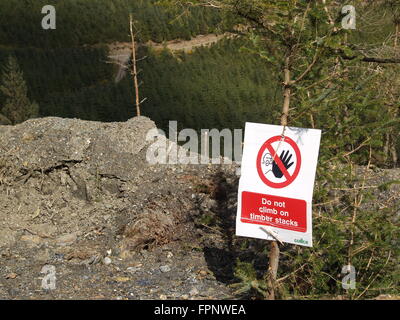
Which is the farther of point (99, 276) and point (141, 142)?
point (141, 142)

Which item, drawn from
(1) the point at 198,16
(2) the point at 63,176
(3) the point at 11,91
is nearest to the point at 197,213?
(2) the point at 63,176

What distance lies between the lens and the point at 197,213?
728 centimetres

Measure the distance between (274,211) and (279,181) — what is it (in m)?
0.24

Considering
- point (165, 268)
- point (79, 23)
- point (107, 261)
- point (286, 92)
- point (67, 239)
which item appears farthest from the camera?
point (79, 23)

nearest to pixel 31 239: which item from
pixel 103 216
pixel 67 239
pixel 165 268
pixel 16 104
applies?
pixel 67 239

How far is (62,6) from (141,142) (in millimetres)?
22356

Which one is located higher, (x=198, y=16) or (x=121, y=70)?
(x=198, y=16)

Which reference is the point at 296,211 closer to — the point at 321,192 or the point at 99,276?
the point at 321,192

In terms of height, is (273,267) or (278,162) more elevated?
(278,162)

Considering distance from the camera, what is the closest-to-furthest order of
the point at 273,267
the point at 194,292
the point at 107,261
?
the point at 273,267, the point at 194,292, the point at 107,261

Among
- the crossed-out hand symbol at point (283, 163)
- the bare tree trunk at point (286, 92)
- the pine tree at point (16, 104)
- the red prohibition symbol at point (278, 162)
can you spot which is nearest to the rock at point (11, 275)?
the red prohibition symbol at point (278, 162)

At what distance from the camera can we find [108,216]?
7523 millimetres

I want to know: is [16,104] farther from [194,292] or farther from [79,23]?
[194,292]

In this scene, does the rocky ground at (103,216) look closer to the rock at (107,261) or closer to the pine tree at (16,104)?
the rock at (107,261)
